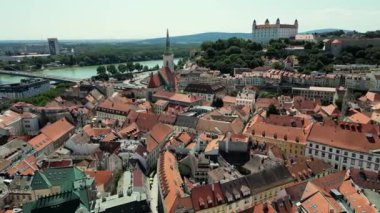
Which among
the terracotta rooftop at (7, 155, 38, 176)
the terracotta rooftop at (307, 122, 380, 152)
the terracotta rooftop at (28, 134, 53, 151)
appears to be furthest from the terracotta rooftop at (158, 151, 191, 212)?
the terracotta rooftop at (28, 134, 53, 151)

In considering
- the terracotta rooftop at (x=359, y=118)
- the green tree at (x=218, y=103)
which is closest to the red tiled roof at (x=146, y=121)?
the green tree at (x=218, y=103)

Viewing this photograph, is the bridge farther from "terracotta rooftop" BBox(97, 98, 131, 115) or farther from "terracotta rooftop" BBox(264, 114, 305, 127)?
"terracotta rooftop" BBox(264, 114, 305, 127)

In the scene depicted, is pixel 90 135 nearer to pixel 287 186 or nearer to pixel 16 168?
pixel 16 168

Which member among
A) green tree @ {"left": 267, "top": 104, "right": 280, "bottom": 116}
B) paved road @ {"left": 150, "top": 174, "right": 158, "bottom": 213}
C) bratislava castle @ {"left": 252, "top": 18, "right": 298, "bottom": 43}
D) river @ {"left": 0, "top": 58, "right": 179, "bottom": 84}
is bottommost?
river @ {"left": 0, "top": 58, "right": 179, "bottom": 84}

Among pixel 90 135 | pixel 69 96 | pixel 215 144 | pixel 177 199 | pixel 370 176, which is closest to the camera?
pixel 177 199

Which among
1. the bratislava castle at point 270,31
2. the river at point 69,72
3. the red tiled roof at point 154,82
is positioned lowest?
the river at point 69,72

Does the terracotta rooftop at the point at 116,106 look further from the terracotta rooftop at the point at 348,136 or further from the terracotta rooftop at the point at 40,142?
the terracotta rooftop at the point at 348,136

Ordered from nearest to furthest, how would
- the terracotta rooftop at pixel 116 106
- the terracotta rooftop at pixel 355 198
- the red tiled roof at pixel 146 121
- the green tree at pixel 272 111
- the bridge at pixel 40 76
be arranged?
the terracotta rooftop at pixel 355 198, the red tiled roof at pixel 146 121, the green tree at pixel 272 111, the terracotta rooftop at pixel 116 106, the bridge at pixel 40 76

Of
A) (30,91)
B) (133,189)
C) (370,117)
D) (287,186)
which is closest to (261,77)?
(370,117)

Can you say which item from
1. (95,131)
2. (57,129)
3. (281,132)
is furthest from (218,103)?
(57,129)
